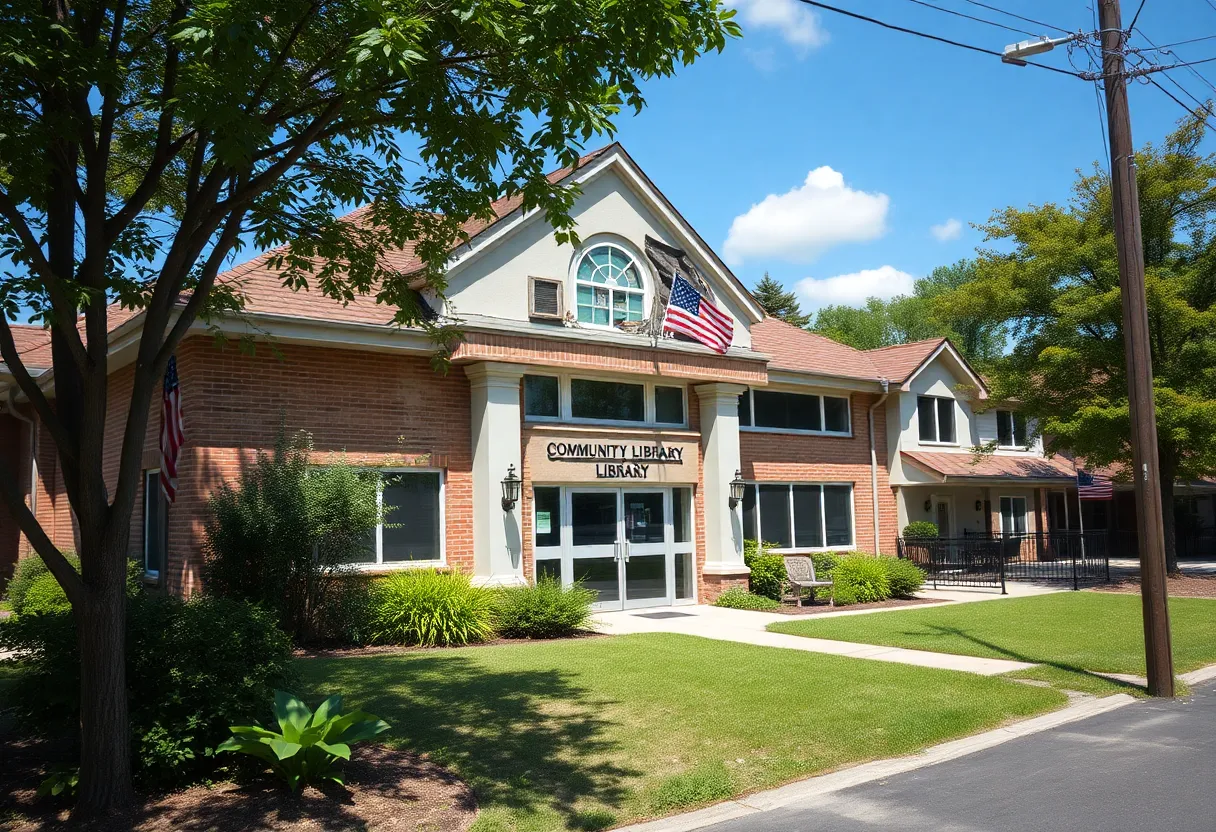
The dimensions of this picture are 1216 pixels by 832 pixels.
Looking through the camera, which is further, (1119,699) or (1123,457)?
(1123,457)

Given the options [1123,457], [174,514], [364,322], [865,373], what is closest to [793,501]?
[865,373]

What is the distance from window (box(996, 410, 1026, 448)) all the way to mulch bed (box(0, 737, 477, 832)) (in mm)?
24679

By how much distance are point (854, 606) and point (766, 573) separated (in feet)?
5.80

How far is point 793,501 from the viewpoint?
21.6 m

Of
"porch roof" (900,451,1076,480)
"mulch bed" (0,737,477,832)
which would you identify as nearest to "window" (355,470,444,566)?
"mulch bed" (0,737,477,832)

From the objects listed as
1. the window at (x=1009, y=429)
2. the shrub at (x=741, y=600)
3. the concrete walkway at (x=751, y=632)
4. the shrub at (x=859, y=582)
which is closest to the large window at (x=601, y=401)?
the shrub at (x=741, y=600)

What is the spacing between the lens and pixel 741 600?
1809 cm

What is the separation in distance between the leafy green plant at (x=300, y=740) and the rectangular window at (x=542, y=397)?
1012cm

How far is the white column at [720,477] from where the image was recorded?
1852 cm

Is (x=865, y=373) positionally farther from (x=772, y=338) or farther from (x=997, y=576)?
(x=997, y=576)

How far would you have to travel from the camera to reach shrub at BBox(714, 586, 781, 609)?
707 inches

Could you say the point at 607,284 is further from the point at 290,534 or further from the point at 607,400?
the point at 290,534

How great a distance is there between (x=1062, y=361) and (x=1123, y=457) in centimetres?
287

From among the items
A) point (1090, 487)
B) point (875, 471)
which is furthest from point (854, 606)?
point (1090, 487)
